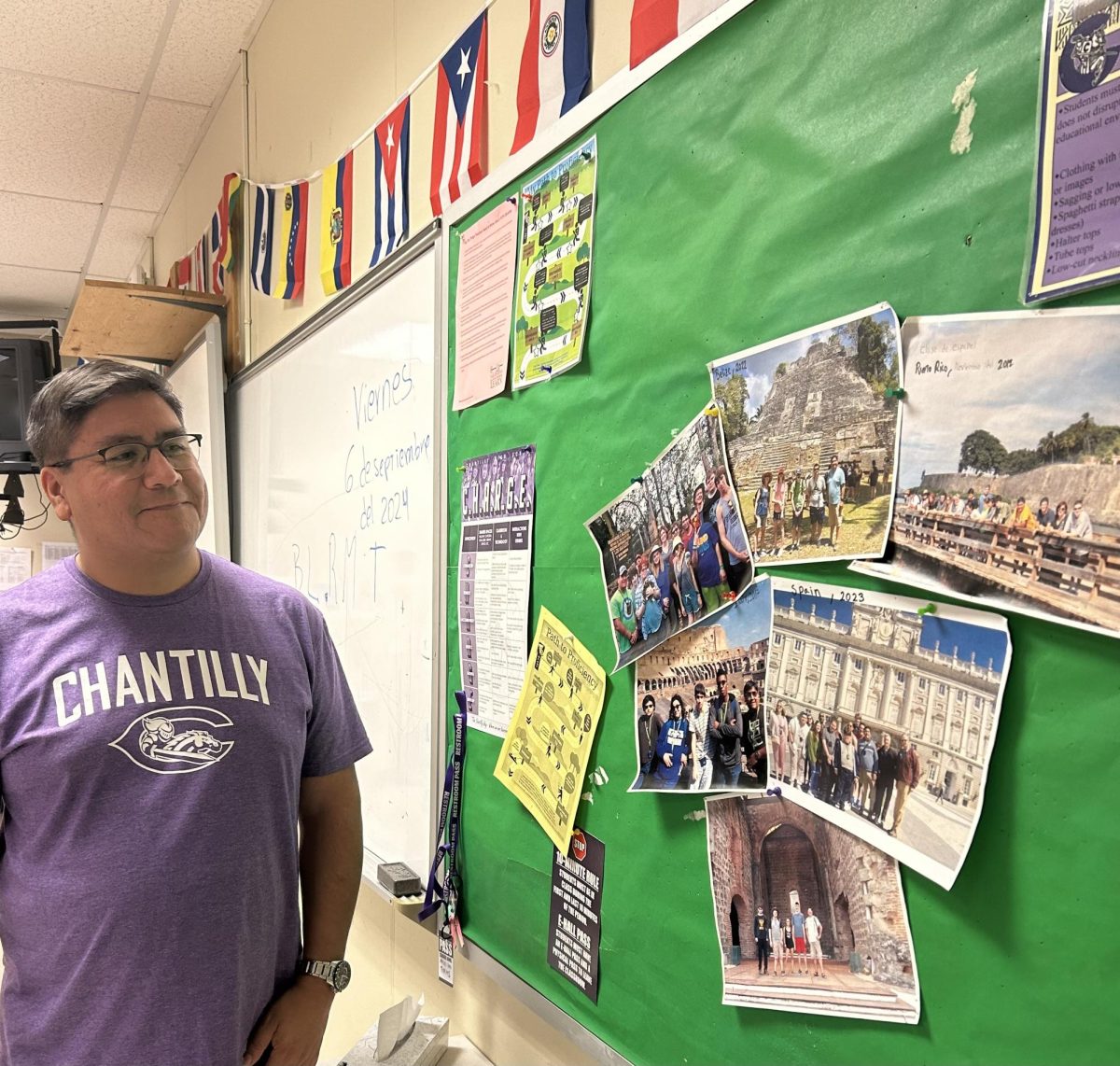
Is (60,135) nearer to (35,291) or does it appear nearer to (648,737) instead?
(35,291)

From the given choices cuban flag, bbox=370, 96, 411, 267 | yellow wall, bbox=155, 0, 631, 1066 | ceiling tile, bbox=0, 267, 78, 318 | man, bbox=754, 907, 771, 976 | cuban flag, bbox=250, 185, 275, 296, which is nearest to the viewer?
man, bbox=754, 907, 771, 976

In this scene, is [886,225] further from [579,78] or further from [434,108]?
[434,108]

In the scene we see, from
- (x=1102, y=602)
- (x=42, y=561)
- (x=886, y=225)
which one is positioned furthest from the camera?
(x=42, y=561)

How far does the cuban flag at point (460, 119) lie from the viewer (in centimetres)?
125

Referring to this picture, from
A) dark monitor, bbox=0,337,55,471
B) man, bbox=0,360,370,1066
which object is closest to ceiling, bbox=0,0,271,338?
dark monitor, bbox=0,337,55,471

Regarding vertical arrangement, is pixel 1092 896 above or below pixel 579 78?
below

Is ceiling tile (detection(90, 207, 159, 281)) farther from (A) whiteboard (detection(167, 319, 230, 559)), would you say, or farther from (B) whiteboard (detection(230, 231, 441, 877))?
(B) whiteboard (detection(230, 231, 441, 877))

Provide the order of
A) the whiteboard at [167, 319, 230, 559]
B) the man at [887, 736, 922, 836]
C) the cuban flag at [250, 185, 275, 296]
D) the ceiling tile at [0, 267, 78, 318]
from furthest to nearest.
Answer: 1. the ceiling tile at [0, 267, 78, 318]
2. the whiteboard at [167, 319, 230, 559]
3. the cuban flag at [250, 185, 275, 296]
4. the man at [887, 736, 922, 836]

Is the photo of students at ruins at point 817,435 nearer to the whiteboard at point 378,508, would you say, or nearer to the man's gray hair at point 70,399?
the whiteboard at point 378,508

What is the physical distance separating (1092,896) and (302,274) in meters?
1.85

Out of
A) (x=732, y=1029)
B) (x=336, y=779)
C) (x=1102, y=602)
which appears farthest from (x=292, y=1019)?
(x=1102, y=602)

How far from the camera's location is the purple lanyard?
48.6 inches

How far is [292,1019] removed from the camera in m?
1.08

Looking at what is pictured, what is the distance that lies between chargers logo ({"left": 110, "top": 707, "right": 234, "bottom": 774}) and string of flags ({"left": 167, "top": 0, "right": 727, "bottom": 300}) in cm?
80
